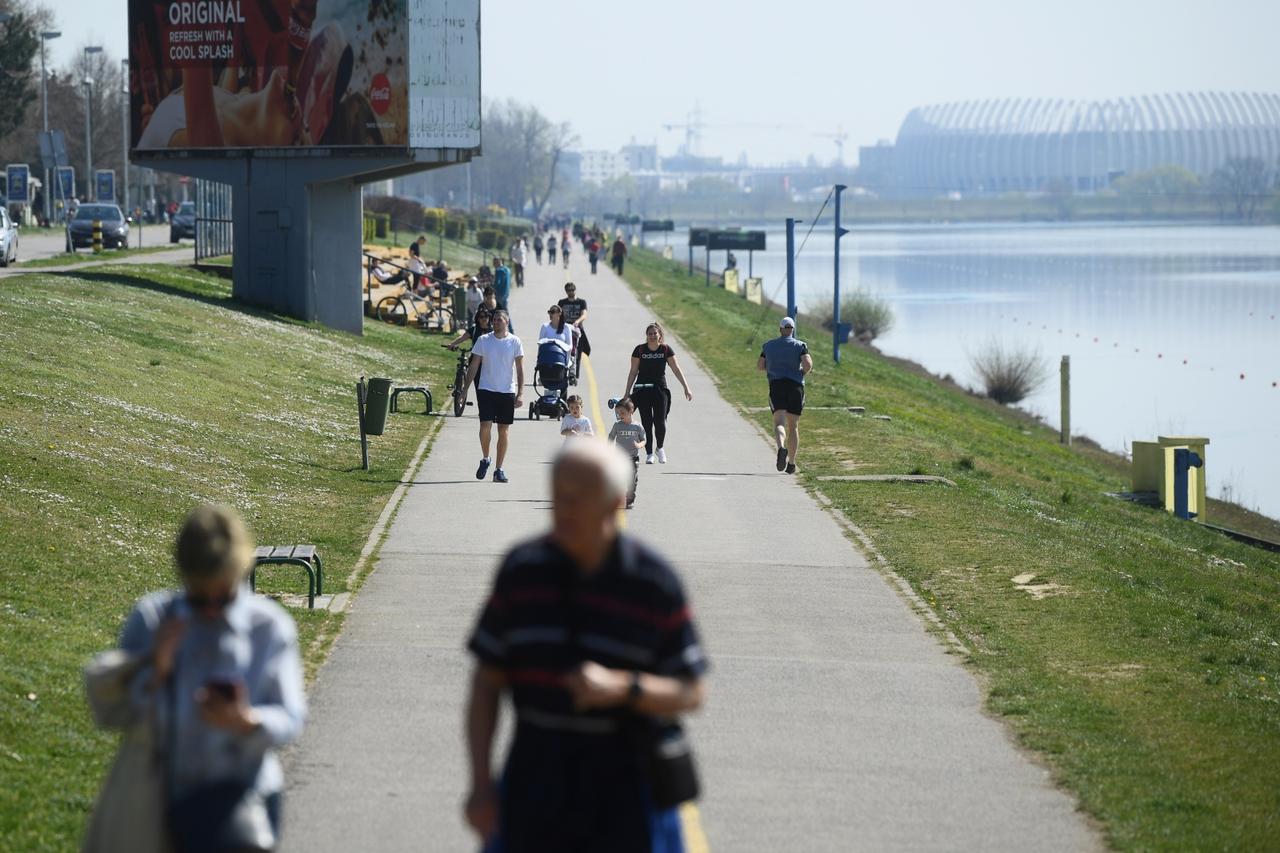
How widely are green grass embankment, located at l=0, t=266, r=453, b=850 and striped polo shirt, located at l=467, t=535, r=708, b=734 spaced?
11.2ft

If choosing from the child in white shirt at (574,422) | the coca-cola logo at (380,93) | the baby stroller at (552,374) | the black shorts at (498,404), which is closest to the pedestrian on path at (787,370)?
the black shorts at (498,404)

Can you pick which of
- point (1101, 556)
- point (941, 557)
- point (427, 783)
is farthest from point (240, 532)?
point (1101, 556)

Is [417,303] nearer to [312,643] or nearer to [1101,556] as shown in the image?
[1101,556]

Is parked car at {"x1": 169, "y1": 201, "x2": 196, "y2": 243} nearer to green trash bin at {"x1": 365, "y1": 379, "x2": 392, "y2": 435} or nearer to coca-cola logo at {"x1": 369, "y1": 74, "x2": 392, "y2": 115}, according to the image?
coca-cola logo at {"x1": 369, "y1": 74, "x2": 392, "y2": 115}

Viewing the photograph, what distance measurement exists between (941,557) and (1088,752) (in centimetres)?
631

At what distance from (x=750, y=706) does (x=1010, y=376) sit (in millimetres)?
39871

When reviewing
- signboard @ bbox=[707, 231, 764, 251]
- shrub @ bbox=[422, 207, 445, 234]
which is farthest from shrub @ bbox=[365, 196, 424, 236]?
signboard @ bbox=[707, 231, 764, 251]

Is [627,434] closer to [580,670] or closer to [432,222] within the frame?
[580,670]

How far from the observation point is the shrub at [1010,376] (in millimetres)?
49062

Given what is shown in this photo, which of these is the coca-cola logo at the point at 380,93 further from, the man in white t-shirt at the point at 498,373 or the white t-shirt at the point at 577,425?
the white t-shirt at the point at 577,425

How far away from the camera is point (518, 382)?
752 inches

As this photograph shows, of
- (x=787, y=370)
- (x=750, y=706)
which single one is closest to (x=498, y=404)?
(x=787, y=370)

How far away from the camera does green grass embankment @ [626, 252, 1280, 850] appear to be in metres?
9.10

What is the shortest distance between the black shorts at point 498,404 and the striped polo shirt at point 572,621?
14.1m
